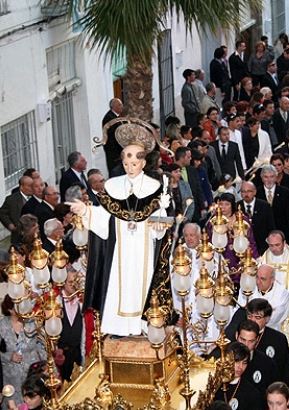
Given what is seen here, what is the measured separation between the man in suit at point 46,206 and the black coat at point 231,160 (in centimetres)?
372

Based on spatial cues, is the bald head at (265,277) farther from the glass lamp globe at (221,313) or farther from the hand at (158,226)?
the hand at (158,226)

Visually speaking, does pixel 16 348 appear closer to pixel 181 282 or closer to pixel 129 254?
pixel 129 254

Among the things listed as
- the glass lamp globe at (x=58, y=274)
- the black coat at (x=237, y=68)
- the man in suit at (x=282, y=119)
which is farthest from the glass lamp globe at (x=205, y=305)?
the black coat at (x=237, y=68)

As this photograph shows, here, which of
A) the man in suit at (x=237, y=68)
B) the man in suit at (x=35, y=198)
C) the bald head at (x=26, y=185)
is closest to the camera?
the man in suit at (x=35, y=198)

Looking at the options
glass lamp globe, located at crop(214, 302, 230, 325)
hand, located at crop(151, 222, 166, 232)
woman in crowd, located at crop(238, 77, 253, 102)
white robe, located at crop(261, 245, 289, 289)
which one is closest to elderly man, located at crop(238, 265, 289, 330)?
white robe, located at crop(261, 245, 289, 289)

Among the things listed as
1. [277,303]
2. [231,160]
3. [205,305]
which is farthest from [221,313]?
[231,160]

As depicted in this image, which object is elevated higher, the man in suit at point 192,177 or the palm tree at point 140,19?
the palm tree at point 140,19

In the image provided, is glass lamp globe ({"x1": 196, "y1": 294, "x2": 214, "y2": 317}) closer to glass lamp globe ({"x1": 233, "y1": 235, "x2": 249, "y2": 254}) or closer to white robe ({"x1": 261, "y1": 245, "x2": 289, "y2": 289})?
glass lamp globe ({"x1": 233, "y1": 235, "x2": 249, "y2": 254})

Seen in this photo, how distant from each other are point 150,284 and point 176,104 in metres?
A: 18.1

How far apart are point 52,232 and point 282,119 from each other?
870 centimetres

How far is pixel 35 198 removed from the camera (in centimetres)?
1650

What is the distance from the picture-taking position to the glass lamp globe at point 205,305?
10703mm

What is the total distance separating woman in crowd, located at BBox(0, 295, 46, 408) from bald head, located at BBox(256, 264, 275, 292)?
2.47 metres

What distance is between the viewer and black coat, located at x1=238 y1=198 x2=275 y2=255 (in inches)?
647
